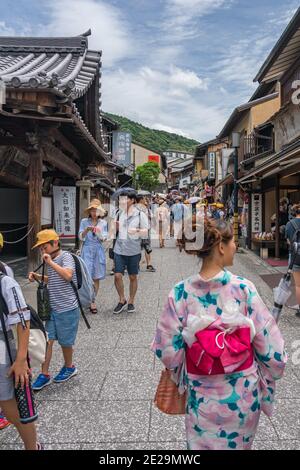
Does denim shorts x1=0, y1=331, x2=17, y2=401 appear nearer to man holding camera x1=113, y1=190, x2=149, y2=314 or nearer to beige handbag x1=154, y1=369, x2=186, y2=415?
beige handbag x1=154, y1=369, x2=186, y2=415

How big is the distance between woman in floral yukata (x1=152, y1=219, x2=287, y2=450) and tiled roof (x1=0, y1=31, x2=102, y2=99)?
7343 mm

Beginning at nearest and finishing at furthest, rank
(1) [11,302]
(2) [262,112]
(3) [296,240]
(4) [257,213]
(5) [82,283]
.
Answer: (1) [11,302]
(5) [82,283]
(3) [296,240]
(4) [257,213]
(2) [262,112]

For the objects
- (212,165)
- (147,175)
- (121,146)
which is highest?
(147,175)

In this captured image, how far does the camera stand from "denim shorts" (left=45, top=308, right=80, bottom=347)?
4145mm

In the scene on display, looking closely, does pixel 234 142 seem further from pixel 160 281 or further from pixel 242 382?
pixel 242 382

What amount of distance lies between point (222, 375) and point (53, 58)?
11.9 m

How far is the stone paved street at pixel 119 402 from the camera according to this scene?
314 cm

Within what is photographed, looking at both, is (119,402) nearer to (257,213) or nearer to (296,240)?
(296,240)

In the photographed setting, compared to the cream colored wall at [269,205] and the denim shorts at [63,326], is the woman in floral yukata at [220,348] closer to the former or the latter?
the denim shorts at [63,326]

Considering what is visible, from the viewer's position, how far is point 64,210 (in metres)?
12.6

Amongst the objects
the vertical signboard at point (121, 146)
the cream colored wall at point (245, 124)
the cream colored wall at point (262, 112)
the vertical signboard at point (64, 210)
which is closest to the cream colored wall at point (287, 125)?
the cream colored wall at point (262, 112)

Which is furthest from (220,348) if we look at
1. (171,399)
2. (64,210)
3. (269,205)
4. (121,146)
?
(121,146)

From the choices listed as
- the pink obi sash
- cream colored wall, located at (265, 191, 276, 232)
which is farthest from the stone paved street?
cream colored wall, located at (265, 191, 276, 232)

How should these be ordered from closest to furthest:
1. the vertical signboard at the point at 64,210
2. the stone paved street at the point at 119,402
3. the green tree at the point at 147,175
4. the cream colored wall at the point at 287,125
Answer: the stone paved street at the point at 119,402 < the cream colored wall at the point at 287,125 < the vertical signboard at the point at 64,210 < the green tree at the point at 147,175
